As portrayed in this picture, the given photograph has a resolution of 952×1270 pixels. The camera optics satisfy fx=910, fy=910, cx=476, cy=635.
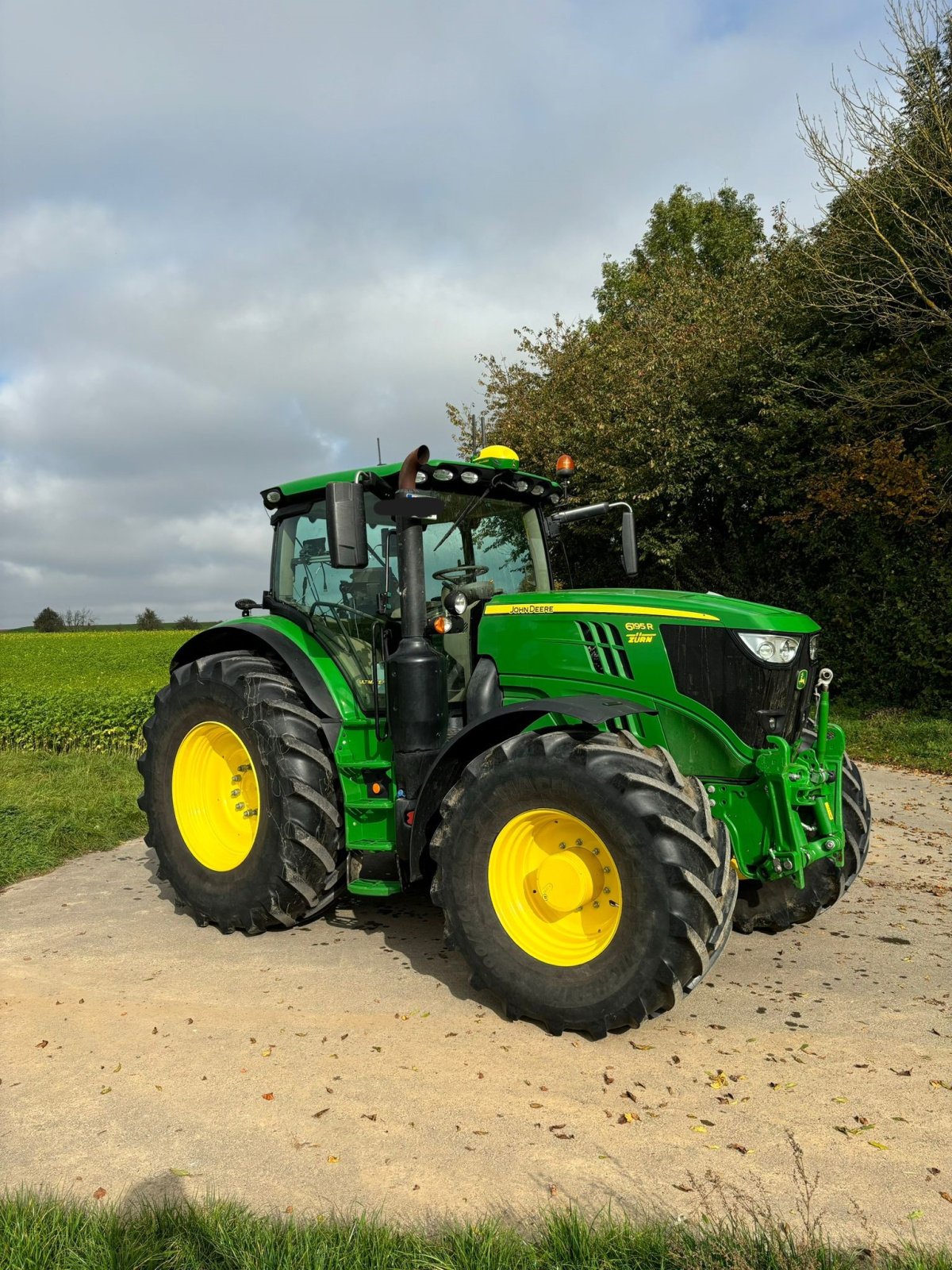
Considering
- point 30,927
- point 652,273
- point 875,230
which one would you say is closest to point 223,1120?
point 30,927

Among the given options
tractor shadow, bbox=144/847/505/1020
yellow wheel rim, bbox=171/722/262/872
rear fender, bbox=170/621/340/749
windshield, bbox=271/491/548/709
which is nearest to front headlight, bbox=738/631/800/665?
windshield, bbox=271/491/548/709

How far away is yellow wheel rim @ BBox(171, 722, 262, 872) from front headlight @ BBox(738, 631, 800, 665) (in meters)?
2.80

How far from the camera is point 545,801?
3.64 metres

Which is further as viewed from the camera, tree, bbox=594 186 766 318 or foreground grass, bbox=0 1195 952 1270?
tree, bbox=594 186 766 318

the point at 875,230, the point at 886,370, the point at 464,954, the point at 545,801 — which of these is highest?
the point at 875,230

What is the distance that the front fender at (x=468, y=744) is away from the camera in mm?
3852

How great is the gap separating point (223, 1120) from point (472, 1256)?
115 centimetres

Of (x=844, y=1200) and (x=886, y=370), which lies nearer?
(x=844, y=1200)

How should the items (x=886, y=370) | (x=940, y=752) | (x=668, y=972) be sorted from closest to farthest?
(x=668, y=972) < (x=940, y=752) < (x=886, y=370)

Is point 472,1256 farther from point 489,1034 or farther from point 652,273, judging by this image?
point 652,273

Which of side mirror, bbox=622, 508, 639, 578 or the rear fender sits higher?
side mirror, bbox=622, 508, 639, 578

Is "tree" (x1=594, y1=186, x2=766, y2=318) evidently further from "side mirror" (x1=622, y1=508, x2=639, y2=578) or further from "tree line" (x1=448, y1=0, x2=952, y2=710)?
"side mirror" (x1=622, y1=508, x2=639, y2=578)

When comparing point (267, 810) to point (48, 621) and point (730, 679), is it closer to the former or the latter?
point (730, 679)

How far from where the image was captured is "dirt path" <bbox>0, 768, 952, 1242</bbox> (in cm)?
271
